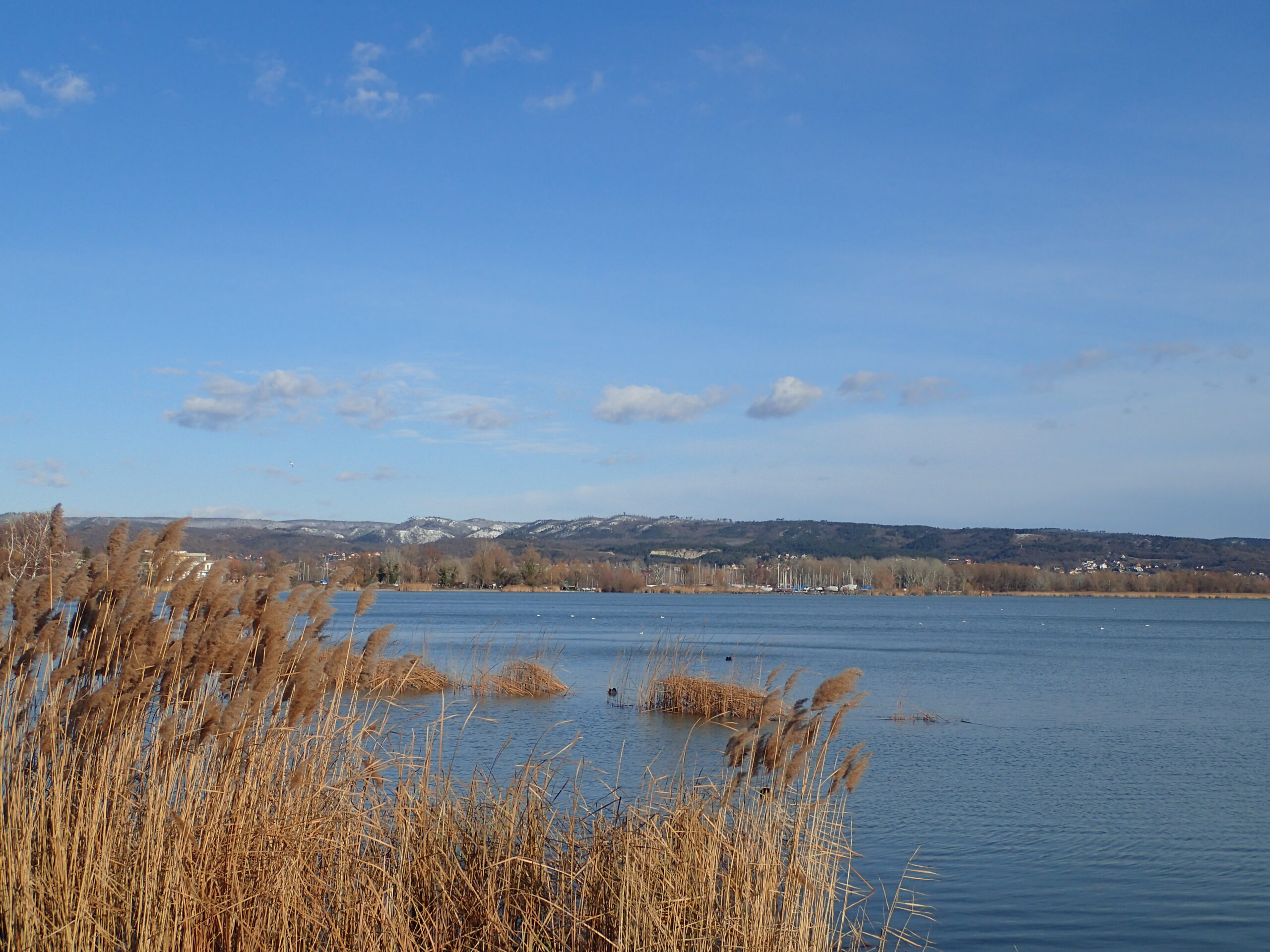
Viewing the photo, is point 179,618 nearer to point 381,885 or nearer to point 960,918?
point 381,885

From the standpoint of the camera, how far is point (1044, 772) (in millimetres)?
17391

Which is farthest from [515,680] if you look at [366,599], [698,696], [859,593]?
[859,593]

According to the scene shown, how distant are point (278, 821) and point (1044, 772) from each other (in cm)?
1512

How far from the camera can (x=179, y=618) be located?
21.9ft

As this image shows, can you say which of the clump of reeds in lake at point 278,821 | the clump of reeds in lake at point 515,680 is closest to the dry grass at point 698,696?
the clump of reeds in lake at point 515,680

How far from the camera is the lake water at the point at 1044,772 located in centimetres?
994

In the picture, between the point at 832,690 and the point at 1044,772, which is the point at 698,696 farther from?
the point at 832,690

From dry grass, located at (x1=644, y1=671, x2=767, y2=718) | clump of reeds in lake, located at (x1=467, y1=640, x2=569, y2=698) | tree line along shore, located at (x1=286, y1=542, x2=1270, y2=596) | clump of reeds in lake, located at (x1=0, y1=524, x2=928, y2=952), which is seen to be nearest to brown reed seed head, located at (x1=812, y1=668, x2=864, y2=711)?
clump of reeds in lake, located at (x1=0, y1=524, x2=928, y2=952)

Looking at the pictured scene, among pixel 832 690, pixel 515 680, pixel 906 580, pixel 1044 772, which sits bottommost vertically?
pixel 906 580

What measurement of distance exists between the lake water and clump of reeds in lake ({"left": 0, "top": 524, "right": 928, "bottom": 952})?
3.97 metres

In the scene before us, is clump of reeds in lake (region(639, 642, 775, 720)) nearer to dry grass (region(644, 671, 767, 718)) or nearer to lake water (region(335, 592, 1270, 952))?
dry grass (region(644, 671, 767, 718))

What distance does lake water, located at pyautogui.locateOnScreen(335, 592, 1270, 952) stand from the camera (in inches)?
391

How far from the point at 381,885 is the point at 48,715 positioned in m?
2.35

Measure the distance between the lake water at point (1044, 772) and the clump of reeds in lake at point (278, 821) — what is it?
397cm
